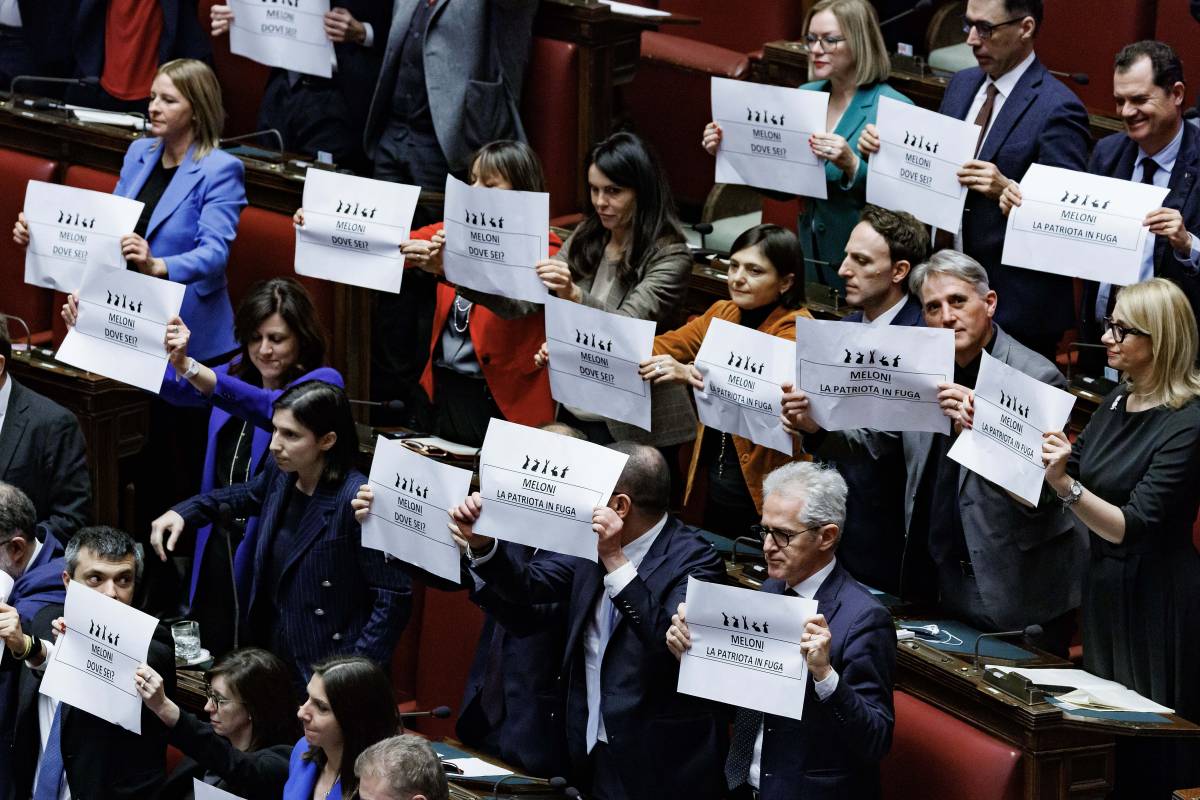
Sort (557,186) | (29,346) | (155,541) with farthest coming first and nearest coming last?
(557,186) < (29,346) < (155,541)

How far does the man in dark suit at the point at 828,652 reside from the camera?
371 cm

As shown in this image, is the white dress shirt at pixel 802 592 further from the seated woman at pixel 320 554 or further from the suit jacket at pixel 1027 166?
the suit jacket at pixel 1027 166

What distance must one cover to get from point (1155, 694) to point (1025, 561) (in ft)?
1.22

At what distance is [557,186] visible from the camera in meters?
6.40

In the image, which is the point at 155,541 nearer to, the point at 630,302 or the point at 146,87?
the point at 630,302

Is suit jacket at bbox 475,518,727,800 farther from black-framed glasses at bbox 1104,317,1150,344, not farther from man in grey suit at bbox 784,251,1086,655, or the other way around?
black-framed glasses at bbox 1104,317,1150,344

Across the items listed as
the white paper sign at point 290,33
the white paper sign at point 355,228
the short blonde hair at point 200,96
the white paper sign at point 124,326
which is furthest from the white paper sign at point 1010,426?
the white paper sign at point 290,33

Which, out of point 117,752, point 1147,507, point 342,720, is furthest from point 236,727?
point 1147,507

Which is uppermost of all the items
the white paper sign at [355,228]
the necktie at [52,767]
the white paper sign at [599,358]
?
the white paper sign at [355,228]

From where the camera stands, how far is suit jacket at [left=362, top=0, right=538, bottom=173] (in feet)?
19.5

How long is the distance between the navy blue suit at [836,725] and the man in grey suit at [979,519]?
17.2 inches

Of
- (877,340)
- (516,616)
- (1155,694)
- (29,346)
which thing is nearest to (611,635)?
(516,616)

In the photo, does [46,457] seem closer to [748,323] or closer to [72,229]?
[72,229]

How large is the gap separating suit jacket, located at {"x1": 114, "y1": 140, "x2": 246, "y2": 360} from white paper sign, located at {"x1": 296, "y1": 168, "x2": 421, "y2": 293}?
52 centimetres
